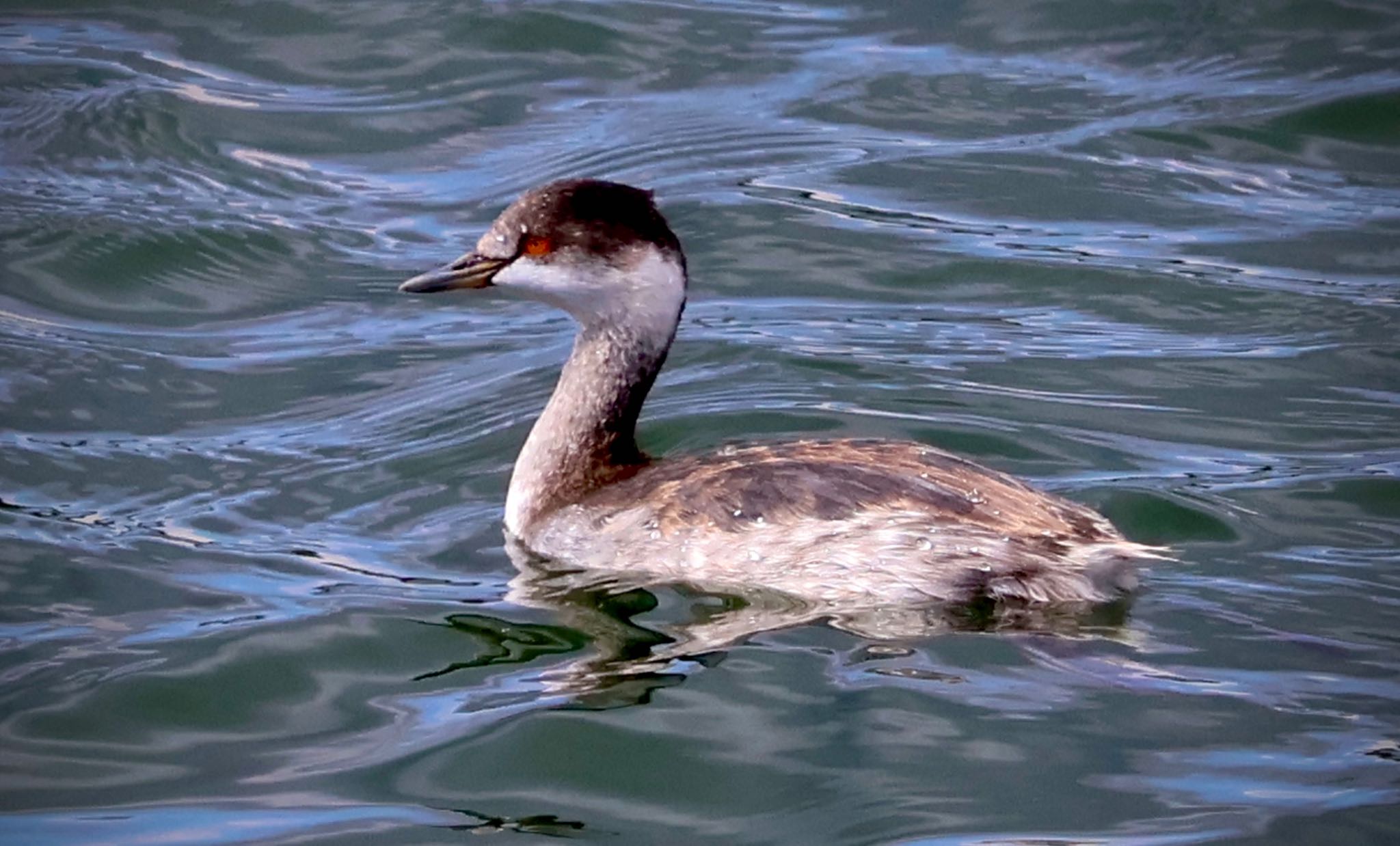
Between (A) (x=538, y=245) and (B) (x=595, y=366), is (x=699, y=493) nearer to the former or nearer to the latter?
(B) (x=595, y=366)

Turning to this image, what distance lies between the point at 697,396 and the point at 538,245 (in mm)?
1560

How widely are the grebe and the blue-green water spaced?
19cm

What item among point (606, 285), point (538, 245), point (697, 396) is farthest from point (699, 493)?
point (697, 396)

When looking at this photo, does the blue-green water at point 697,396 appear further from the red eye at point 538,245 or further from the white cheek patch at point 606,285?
the red eye at point 538,245

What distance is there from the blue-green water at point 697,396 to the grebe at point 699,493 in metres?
0.19

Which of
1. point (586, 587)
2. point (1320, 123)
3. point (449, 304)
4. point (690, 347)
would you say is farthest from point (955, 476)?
point (1320, 123)

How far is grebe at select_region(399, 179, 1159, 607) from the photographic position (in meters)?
6.16

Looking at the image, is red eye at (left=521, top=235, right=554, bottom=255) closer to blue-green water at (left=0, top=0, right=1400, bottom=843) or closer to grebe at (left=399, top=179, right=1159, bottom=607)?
grebe at (left=399, top=179, right=1159, bottom=607)

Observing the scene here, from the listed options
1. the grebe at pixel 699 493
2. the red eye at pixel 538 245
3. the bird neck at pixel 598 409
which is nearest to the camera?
the grebe at pixel 699 493

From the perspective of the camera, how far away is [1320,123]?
37.0 feet

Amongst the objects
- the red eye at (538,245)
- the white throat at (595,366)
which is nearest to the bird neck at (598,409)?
the white throat at (595,366)

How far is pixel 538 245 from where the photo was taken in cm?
703

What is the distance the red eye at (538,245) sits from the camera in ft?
23.0

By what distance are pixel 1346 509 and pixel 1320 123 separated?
178 inches
